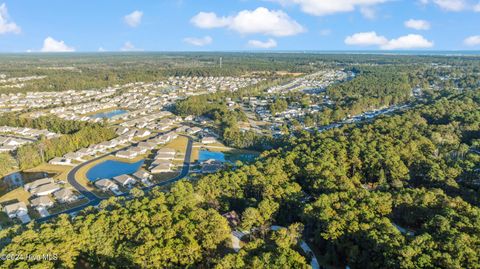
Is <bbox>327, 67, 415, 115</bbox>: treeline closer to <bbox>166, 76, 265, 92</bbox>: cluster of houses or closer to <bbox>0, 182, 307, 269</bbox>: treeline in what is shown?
<bbox>166, 76, 265, 92</bbox>: cluster of houses

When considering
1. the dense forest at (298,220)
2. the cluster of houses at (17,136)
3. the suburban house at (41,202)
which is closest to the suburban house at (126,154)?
the suburban house at (41,202)

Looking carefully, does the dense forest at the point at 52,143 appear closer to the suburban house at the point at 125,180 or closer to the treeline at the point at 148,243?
the suburban house at the point at 125,180

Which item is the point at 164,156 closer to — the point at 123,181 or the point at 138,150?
the point at 138,150

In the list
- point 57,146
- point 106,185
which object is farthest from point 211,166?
point 57,146

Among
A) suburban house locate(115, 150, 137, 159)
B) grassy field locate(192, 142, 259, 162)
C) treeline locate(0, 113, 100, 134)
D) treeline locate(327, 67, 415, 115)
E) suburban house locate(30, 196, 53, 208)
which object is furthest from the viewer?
treeline locate(327, 67, 415, 115)

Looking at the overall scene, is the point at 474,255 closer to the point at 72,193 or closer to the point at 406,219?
the point at 406,219

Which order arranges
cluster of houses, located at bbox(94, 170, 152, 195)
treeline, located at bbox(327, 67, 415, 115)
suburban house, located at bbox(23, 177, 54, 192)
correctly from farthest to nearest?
1. treeline, located at bbox(327, 67, 415, 115)
2. cluster of houses, located at bbox(94, 170, 152, 195)
3. suburban house, located at bbox(23, 177, 54, 192)

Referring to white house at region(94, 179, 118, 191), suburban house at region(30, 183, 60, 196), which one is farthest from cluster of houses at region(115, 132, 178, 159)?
suburban house at region(30, 183, 60, 196)
